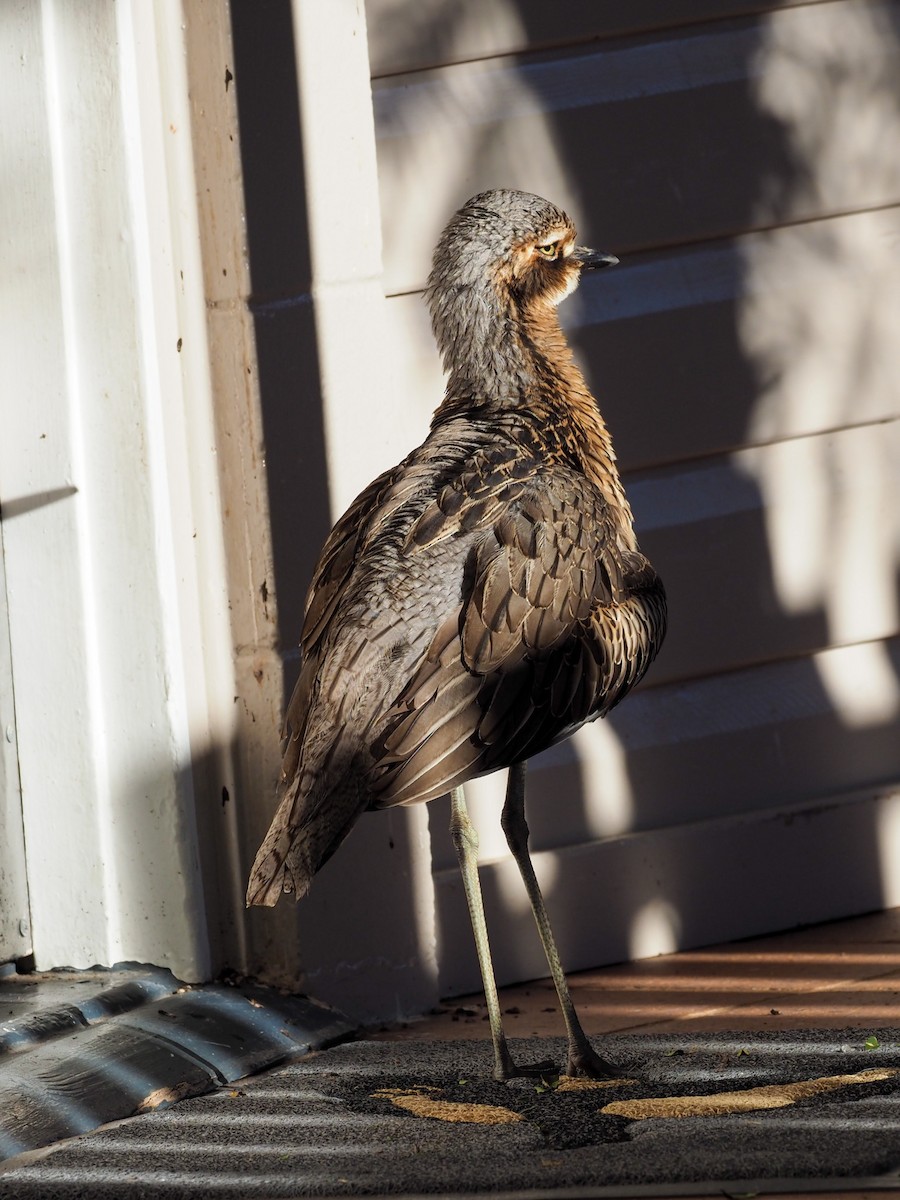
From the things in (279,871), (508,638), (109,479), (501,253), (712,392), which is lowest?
(279,871)

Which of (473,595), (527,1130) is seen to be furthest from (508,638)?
(527,1130)

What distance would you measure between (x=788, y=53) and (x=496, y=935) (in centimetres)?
237

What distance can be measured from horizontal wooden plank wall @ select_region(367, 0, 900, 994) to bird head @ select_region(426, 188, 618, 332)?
0.65m

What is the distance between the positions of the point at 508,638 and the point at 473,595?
0.10 m

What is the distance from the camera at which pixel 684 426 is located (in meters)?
4.45

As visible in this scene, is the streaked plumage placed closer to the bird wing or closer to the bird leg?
the bird wing

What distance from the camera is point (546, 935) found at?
3.36 metres

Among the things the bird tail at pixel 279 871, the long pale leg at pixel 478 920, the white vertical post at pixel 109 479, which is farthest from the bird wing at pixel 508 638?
the white vertical post at pixel 109 479

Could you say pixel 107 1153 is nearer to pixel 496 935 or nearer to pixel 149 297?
pixel 496 935

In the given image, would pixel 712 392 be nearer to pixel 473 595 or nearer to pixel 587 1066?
pixel 473 595

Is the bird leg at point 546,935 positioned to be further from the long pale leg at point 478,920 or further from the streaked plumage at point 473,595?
the streaked plumage at point 473,595

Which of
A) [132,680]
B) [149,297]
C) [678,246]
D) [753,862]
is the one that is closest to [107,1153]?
[132,680]

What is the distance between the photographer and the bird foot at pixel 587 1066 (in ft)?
10.8

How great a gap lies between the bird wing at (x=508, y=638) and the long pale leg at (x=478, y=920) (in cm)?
29
